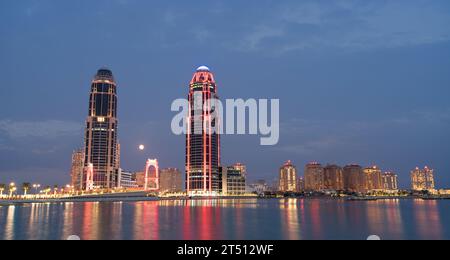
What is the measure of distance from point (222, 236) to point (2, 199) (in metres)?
138
